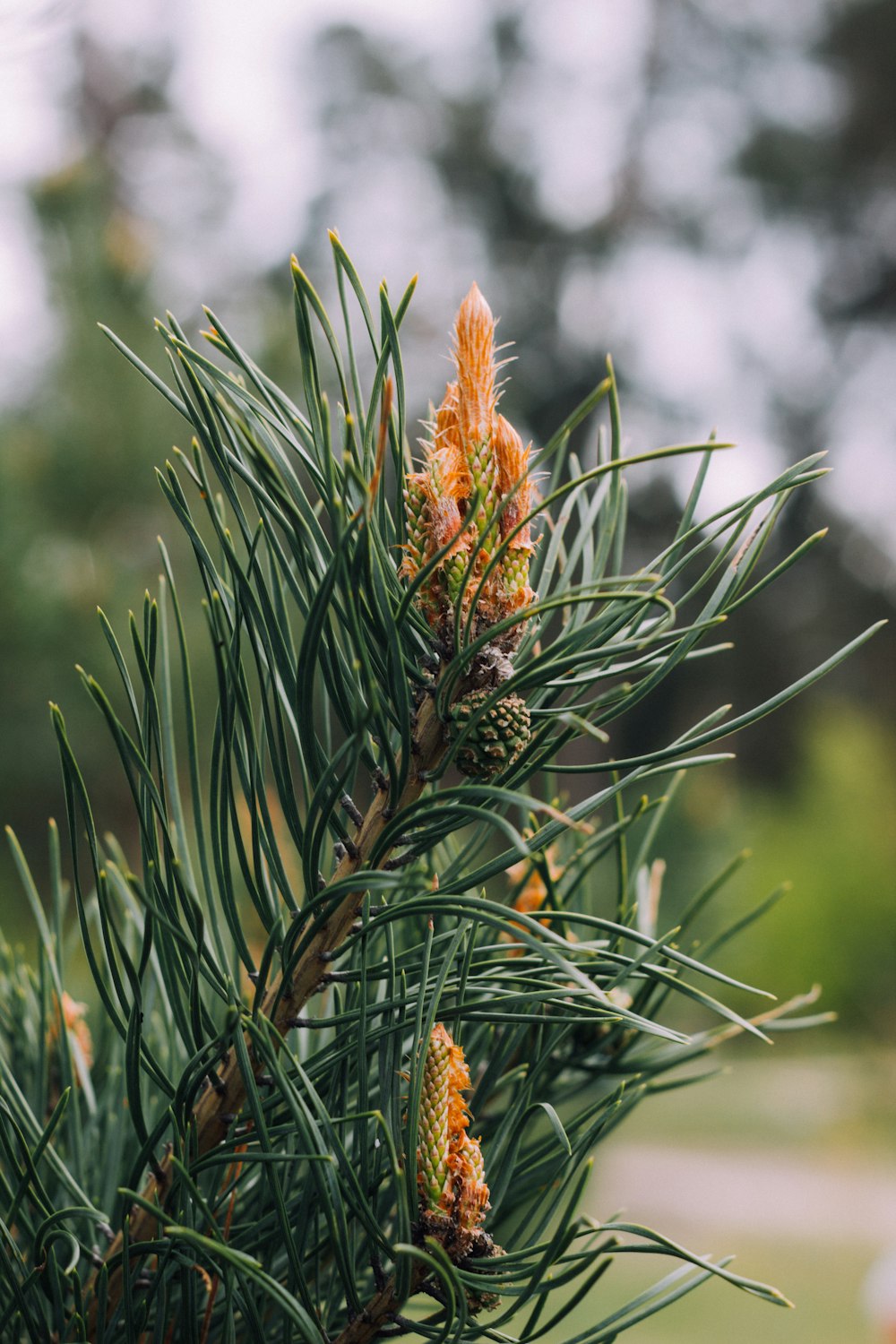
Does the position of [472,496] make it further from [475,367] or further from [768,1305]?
[768,1305]

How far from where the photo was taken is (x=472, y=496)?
17 centimetres

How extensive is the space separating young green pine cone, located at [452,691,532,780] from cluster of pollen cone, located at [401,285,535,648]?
0.02m

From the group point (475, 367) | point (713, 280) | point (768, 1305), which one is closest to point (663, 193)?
point (713, 280)

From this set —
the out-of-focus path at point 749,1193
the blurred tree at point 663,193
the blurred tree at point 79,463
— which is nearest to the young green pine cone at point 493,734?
the blurred tree at point 79,463

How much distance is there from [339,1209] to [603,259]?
18.7 feet

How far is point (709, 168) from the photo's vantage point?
530 centimetres

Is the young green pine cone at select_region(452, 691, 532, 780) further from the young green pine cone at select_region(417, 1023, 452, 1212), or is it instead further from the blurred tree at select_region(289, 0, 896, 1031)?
the blurred tree at select_region(289, 0, 896, 1031)

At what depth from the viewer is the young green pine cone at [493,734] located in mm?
168

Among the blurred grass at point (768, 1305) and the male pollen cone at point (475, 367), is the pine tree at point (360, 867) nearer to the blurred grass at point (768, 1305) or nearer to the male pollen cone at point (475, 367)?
the male pollen cone at point (475, 367)

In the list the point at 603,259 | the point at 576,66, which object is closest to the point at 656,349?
the point at 603,259

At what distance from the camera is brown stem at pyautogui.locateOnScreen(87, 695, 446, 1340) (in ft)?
0.59

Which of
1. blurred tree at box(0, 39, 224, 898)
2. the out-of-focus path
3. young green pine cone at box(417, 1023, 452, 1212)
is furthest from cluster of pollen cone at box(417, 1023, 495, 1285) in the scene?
the out-of-focus path

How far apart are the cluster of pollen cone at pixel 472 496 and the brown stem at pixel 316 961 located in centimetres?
2

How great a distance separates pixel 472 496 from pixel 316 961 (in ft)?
0.24
